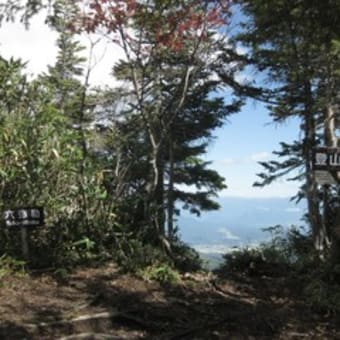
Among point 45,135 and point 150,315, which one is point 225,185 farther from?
point 150,315

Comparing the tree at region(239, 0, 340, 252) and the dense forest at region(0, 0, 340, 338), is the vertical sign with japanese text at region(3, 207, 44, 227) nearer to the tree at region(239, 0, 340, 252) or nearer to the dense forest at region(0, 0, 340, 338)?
the dense forest at region(0, 0, 340, 338)

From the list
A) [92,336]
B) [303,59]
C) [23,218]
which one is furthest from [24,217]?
[303,59]

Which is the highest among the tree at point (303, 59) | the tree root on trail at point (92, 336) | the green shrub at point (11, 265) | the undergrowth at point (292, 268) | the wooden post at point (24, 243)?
the tree at point (303, 59)

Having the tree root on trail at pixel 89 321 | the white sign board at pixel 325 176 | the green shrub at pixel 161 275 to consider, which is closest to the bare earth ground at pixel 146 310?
the tree root on trail at pixel 89 321

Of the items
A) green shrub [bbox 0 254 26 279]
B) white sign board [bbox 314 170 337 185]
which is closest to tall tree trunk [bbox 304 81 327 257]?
white sign board [bbox 314 170 337 185]

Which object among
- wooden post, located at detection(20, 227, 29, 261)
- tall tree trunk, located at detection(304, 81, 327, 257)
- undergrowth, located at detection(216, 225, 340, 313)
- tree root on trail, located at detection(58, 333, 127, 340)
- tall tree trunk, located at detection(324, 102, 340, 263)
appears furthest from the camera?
tall tree trunk, located at detection(304, 81, 327, 257)

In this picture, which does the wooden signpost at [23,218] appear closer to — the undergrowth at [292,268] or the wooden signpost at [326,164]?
the undergrowth at [292,268]

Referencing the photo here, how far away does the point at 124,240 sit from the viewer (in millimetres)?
7598

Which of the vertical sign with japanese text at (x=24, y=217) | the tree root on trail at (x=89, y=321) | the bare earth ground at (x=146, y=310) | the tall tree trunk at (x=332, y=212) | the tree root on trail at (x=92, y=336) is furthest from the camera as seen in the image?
the tall tree trunk at (x=332, y=212)

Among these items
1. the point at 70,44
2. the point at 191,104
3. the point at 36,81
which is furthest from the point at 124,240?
the point at 70,44

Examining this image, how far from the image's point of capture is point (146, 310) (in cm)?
566

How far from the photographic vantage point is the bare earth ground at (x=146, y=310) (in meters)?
5.12

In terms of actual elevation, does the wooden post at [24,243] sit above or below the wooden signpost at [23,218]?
below

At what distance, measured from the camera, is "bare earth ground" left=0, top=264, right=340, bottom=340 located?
5.12 m
